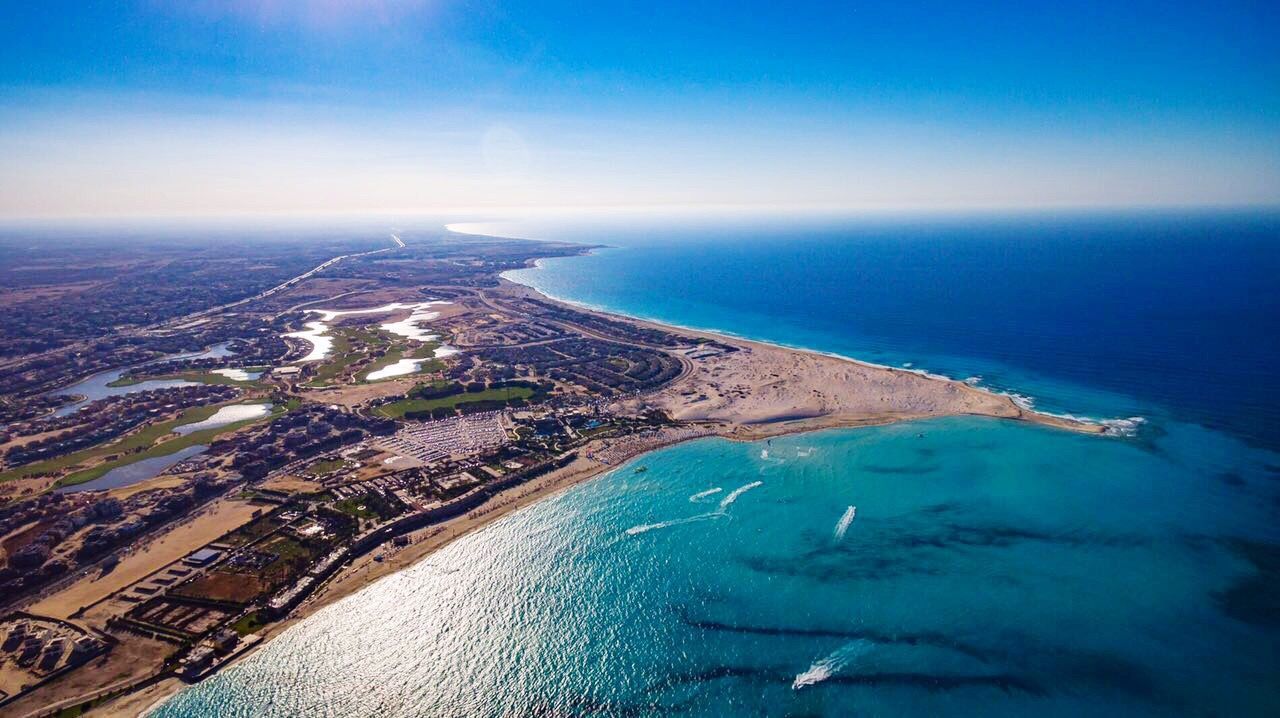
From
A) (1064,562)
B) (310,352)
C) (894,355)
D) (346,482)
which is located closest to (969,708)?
(1064,562)

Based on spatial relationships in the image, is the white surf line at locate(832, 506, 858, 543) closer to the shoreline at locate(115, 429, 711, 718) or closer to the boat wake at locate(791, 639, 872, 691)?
the boat wake at locate(791, 639, 872, 691)

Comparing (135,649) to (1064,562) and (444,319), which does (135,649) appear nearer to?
(1064,562)

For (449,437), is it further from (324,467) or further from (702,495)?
(702,495)

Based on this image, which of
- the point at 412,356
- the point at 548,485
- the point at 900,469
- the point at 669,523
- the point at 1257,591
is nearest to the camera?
the point at 1257,591

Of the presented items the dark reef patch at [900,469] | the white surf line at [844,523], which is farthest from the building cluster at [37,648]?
the dark reef patch at [900,469]

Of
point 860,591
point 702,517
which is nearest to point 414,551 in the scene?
point 702,517

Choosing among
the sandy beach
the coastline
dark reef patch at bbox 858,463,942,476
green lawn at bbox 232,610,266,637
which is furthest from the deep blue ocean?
green lawn at bbox 232,610,266,637
